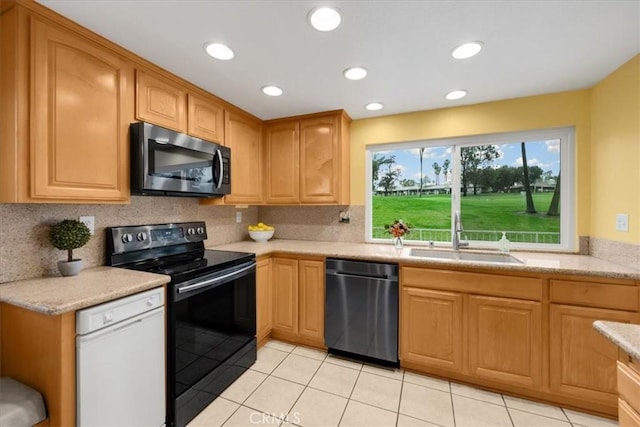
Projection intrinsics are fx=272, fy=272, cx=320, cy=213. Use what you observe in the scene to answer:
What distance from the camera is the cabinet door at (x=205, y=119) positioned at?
2.16 meters

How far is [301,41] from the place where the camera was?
5.23 feet

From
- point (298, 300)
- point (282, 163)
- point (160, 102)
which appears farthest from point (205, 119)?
point (298, 300)

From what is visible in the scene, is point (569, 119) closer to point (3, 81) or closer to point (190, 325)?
point (190, 325)

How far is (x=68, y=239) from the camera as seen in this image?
1.50 m

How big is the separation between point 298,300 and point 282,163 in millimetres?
1447

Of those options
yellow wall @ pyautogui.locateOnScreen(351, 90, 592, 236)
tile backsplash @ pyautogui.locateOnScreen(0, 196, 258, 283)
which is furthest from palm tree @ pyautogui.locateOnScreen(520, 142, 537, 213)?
tile backsplash @ pyautogui.locateOnScreen(0, 196, 258, 283)

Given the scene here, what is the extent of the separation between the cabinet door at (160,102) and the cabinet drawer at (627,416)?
2653mm

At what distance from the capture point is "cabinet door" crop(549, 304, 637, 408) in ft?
5.44

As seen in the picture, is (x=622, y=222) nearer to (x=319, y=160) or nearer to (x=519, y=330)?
(x=519, y=330)

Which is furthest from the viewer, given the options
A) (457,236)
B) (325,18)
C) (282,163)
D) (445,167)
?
(282,163)

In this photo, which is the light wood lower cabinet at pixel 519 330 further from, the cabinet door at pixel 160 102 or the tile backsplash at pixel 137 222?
the cabinet door at pixel 160 102

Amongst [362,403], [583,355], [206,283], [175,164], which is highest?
[175,164]

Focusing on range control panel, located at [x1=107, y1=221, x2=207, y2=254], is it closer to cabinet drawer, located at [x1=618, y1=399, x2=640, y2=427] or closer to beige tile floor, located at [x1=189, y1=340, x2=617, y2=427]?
beige tile floor, located at [x1=189, y1=340, x2=617, y2=427]

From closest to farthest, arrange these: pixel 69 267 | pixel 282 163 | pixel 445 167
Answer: pixel 69 267, pixel 445 167, pixel 282 163
